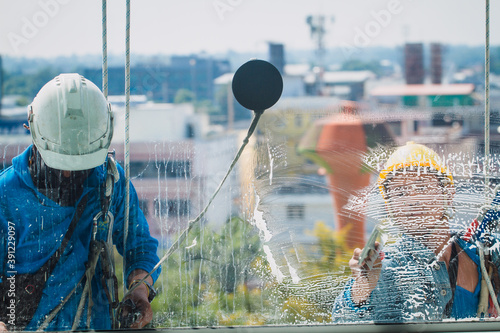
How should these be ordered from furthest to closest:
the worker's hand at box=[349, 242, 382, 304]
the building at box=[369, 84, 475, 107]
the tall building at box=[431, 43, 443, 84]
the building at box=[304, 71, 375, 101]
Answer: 1. the tall building at box=[431, 43, 443, 84]
2. the building at box=[304, 71, 375, 101]
3. the building at box=[369, 84, 475, 107]
4. the worker's hand at box=[349, 242, 382, 304]

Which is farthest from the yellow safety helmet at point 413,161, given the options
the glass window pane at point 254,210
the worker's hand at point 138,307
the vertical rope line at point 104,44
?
the vertical rope line at point 104,44

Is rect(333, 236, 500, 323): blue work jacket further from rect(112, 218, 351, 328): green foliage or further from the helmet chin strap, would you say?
the helmet chin strap

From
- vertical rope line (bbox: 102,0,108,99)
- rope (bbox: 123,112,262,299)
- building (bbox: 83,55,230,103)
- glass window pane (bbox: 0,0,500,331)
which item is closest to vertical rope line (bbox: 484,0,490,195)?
glass window pane (bbox: 0,0,500,331)

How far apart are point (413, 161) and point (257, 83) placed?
55 cm

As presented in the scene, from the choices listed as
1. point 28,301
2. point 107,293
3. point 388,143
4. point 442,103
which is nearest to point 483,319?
point 388,143

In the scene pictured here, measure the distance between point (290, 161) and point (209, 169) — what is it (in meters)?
0.25

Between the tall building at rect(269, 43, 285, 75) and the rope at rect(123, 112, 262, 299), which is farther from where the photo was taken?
the tall building at rect(269, 43, 285, 75)

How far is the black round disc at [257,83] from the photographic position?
4.54 ft

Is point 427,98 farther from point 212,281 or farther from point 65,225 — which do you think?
point 65,225

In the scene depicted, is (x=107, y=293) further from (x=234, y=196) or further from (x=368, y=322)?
(x=368, y=322)

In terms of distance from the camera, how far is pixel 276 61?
158 cm

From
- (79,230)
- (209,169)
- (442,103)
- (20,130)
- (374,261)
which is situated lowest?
(374,261)

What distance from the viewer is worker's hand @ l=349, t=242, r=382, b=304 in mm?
1484

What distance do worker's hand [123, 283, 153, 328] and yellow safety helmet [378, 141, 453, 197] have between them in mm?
790
